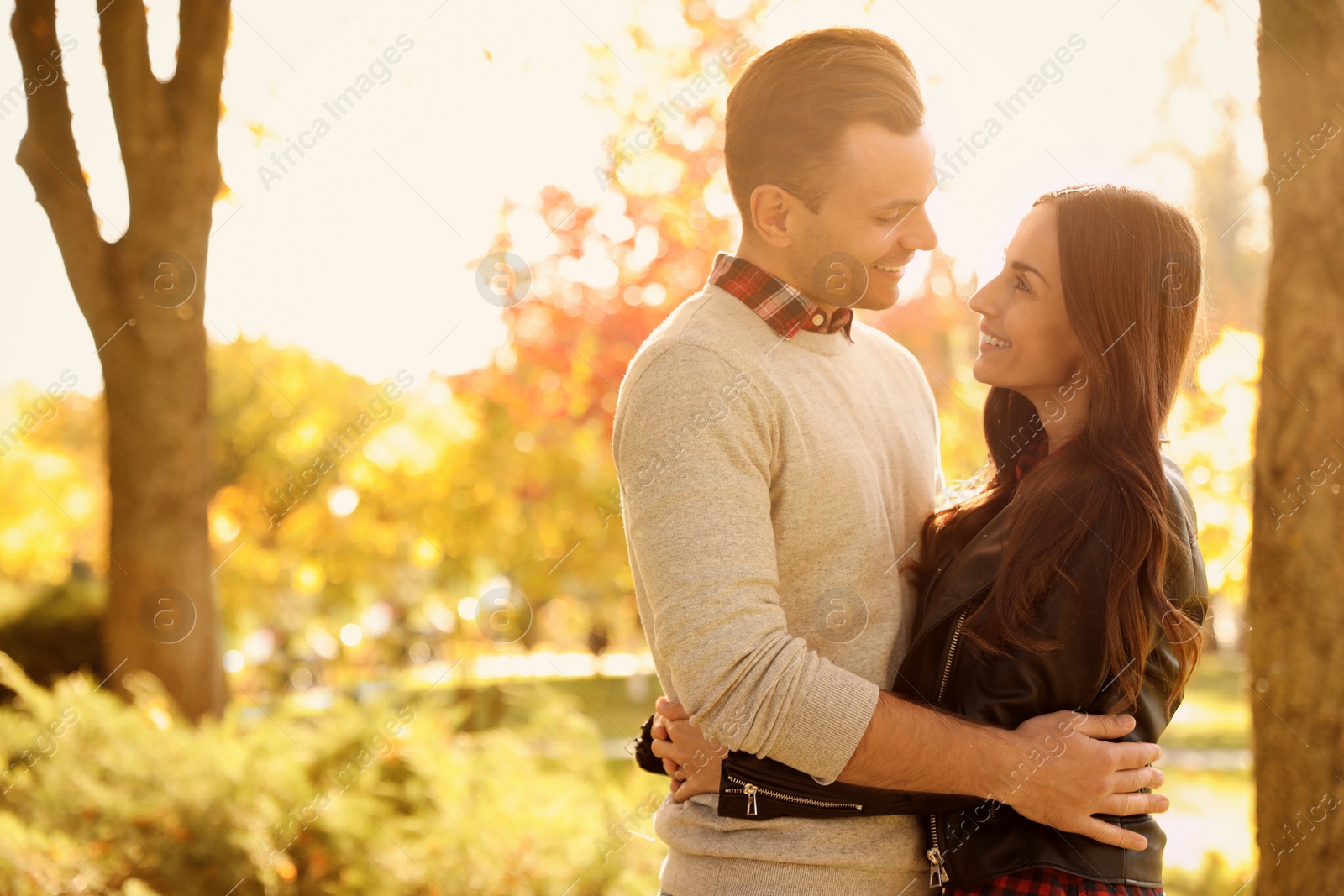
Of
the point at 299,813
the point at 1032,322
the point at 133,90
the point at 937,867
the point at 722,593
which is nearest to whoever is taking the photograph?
the point at 722,593

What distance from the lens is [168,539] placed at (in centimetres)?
509

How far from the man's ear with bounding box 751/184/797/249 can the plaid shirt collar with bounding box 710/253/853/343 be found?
7 cm

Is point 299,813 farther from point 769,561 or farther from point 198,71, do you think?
A: point 198,71

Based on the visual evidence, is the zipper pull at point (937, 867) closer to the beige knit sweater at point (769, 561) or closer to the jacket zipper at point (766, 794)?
the beige knit sweater at point (769, 561)

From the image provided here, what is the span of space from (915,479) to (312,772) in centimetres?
304

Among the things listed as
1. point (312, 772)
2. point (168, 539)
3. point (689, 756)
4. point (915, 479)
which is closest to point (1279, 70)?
point (915, 479)

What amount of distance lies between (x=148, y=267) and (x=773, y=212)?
12.7 feet

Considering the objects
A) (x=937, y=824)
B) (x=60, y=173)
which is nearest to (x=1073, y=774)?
(x=937, y=824)

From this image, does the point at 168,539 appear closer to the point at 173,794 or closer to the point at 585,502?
the point at 173,794

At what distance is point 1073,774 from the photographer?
5.77ft

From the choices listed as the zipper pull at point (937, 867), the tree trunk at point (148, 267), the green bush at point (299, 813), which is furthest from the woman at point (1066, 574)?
the tree trunk at point (148, 267)

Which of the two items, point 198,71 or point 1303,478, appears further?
point 198,71

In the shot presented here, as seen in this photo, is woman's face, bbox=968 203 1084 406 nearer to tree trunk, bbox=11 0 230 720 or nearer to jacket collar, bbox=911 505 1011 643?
jacket collar, bbox=911 505 1011 643

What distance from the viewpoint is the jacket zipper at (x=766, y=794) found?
71.7 inches
